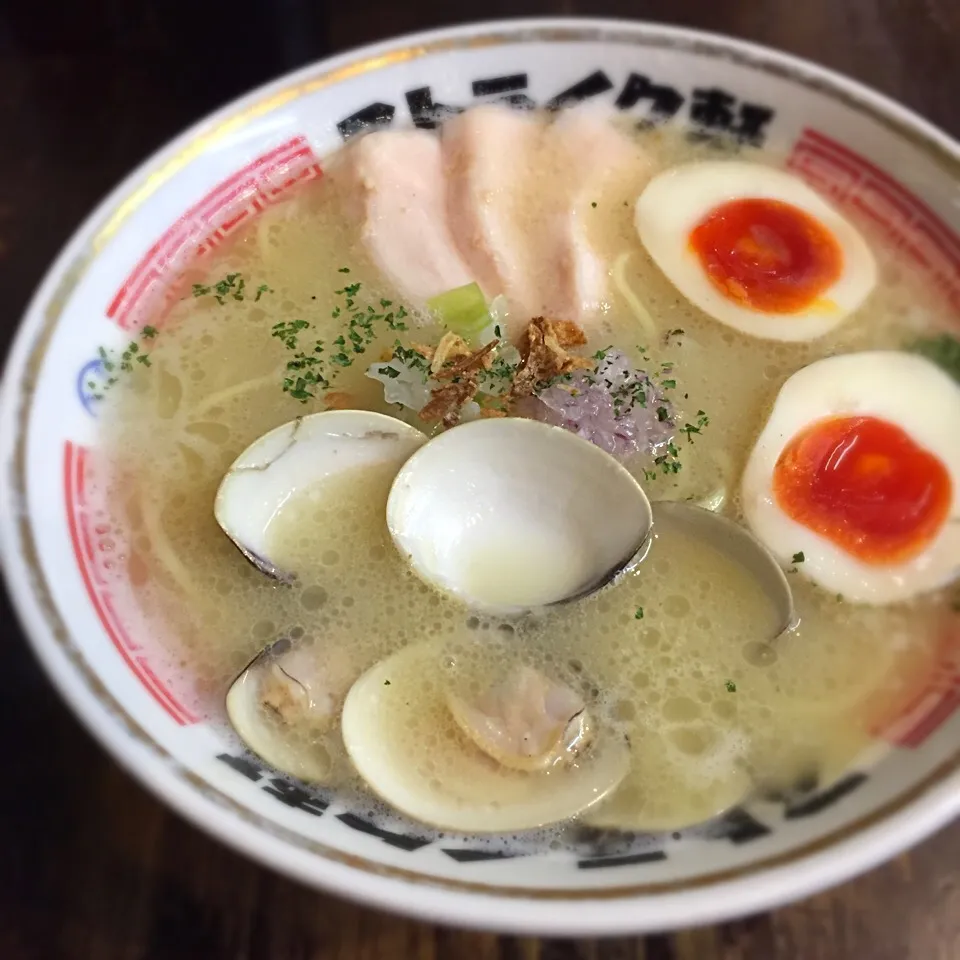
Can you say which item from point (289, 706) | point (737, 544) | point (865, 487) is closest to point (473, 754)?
point (289, 706)

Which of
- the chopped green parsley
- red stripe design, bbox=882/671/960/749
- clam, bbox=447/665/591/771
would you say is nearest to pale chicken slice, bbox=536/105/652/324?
the chopped green parsley

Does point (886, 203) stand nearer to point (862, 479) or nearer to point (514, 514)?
point (862, 479)

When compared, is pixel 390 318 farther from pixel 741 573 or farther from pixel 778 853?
pixel 778 853

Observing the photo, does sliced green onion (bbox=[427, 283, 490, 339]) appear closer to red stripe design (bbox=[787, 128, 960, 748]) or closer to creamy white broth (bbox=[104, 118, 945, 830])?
creamy white broth (bbox=[104, 118, 945, 830])

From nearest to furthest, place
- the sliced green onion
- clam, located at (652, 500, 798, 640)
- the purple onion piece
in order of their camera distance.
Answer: clam, located at (652, 500, 798, 640) → the purple onion piece → the sliced green onion

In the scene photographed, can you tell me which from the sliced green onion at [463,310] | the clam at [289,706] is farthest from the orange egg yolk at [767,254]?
the clam at [289,706]

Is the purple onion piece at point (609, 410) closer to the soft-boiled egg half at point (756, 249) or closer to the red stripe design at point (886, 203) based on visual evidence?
the soft-boiled egg half at point (756, 249)

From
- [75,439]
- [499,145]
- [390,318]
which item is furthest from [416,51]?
[75,439]
